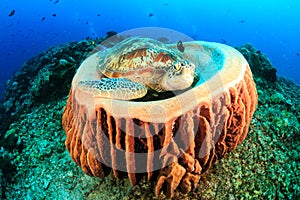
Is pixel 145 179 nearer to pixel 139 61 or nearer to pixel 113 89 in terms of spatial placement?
pixel 113 89

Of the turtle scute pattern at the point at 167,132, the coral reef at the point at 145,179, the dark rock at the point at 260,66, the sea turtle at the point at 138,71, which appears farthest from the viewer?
the dark rock at the point at 260,66

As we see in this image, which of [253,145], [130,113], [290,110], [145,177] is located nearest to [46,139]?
[145,177]

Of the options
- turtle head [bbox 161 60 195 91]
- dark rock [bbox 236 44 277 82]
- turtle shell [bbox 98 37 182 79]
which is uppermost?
dark rock [bbox 236 44 277 82]

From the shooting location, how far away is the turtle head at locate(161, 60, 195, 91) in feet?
9.21

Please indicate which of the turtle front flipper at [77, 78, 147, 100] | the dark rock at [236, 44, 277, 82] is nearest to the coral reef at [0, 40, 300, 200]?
the dark rock at [236, 44, 277, 82]

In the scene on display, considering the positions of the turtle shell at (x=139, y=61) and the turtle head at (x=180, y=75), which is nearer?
the turtle head at (x=180, y=75)

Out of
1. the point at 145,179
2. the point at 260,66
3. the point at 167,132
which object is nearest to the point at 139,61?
the point at 167,132

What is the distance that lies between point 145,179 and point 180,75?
1.29 meters

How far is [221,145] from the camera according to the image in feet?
9.25

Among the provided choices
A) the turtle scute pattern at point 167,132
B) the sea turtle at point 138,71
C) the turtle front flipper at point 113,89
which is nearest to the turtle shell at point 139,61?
the sea turtle at point 138,71

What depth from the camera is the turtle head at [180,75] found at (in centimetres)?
281

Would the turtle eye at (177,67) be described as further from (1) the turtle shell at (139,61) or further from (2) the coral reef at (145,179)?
(2) the coral reef at (145,179)

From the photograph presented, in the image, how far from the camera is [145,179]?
2.99 metres

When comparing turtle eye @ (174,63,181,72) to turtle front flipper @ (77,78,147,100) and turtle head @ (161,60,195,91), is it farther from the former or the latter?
turtle front flipper @ (77,78,147,100)
